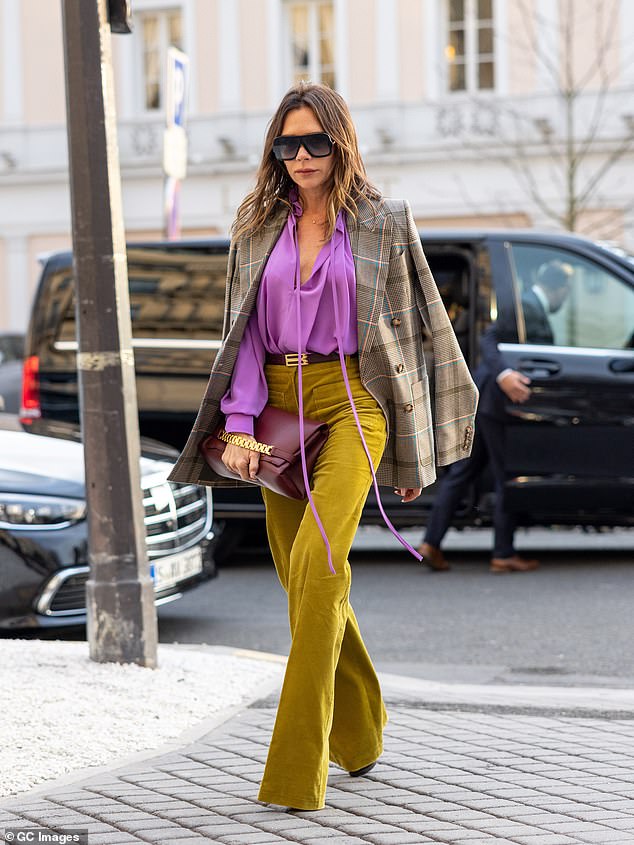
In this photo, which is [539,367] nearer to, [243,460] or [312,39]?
[243,460]

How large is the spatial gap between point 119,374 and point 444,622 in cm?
270

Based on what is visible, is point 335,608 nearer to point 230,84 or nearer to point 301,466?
point 301,466

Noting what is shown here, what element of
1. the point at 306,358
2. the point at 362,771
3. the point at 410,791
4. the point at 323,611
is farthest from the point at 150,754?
the point at 306,358

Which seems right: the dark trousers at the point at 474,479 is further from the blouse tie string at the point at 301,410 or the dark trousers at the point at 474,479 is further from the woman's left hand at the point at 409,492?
the blouse tie string at the point at 301,410

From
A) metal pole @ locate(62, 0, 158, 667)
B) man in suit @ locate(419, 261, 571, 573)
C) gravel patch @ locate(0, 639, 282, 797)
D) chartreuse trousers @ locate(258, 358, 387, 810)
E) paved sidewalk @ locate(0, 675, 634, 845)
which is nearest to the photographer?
paved sidewalk @ locate(0, 675, 634, 845)

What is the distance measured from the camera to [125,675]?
538 centimetres

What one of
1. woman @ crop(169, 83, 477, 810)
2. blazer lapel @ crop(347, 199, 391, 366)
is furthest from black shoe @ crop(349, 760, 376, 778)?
blazer lapel @ crop(347, 199, 391, 366)

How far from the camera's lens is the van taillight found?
9.39 metres

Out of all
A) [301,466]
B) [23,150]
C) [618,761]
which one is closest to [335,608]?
[301,466]

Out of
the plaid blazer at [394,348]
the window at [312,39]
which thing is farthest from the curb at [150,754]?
the window at [312,39]

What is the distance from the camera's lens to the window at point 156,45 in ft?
88.9

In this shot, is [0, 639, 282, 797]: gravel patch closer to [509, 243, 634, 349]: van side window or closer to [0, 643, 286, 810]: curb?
[0, 643, 286, 810]: curb

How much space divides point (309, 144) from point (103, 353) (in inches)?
71.8

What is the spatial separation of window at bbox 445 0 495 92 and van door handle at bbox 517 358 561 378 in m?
17.2
